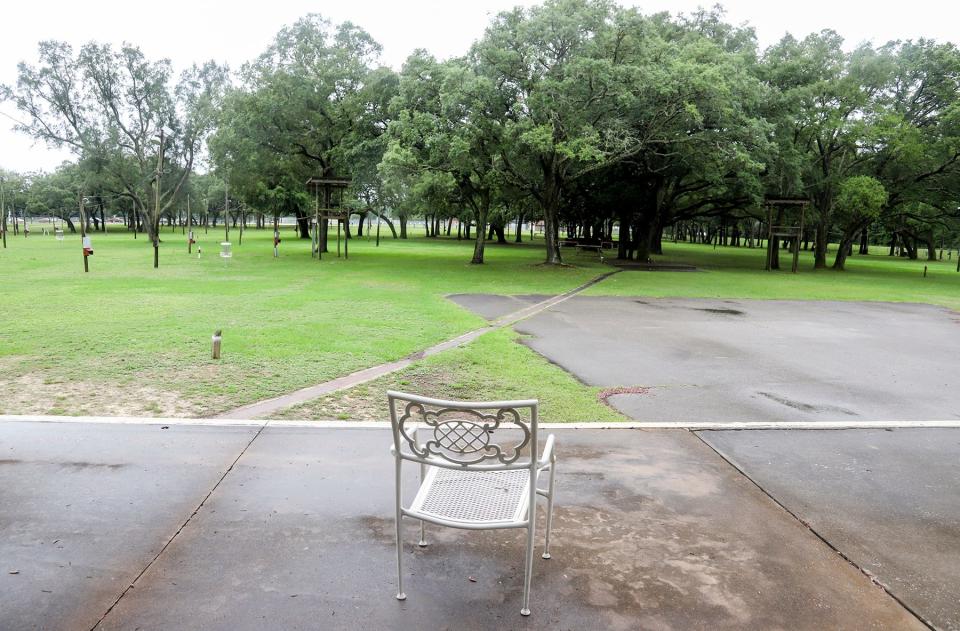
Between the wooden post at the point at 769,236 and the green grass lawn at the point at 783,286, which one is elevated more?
the wooden post at the point at 769,236

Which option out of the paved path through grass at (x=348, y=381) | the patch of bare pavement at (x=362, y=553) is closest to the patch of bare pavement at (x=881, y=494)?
the patch of bare pavement at (x=362, y=553)

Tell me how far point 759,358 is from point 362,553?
7.25 metres

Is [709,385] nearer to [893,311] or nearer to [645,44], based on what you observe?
[893,311]

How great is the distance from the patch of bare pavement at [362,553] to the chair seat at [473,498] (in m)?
0.36

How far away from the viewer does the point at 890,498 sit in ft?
12.6

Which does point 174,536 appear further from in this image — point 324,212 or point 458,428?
point 324,212

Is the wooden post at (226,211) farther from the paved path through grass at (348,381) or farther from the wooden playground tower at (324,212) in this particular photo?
the paved path through grass at (348,381)

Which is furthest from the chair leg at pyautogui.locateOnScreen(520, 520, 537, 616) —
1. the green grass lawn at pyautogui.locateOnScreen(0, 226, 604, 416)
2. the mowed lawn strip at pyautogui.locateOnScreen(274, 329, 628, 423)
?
the green grass lawn at pyautogui.locateOnScreen(0, 226, 604, 416)

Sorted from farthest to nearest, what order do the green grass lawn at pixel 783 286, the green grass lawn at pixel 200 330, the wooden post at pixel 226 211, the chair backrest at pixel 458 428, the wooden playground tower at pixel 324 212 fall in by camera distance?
the wooden post at pixel 226 211 → the wooden playground tower at pixel 324 212 → the green grass lawn at pixel 783 286 → the green grass lawn at pixel 200 330 → the chair backrest at pixel 458 428

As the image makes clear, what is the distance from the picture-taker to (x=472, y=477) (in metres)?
3.19

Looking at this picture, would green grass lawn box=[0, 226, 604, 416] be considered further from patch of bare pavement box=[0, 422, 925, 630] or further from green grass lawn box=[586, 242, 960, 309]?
green grass lawn box=[586, 242, 960, 309]

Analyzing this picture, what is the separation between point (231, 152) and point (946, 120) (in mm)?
31562

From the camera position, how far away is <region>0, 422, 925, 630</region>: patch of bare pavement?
8.54 ft

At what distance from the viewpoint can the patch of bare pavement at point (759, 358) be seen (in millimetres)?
6148
